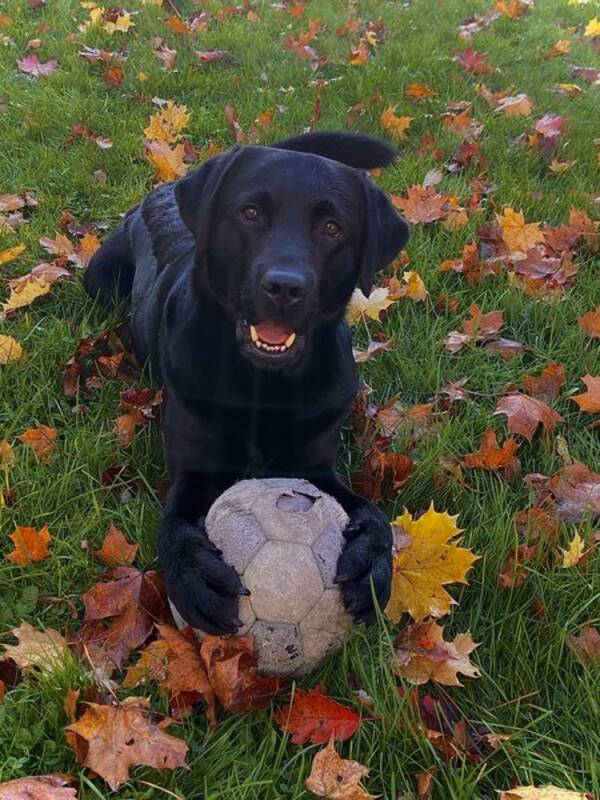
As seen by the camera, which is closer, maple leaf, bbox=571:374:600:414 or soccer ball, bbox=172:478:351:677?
soccer ball, bbox=172:478:351:677

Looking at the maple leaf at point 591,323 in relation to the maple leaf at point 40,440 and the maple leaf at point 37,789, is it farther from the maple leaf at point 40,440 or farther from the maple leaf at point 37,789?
the maple leaf at point 37,789

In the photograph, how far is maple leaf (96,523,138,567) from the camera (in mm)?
2324

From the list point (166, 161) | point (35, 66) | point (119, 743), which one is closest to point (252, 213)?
point (119, 743)

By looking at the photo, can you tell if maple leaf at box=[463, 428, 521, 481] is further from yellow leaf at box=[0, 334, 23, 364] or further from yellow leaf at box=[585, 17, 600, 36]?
yellow leaf at box=[585, 17, 600, 36]

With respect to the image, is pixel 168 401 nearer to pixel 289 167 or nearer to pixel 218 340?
pixel 218 340

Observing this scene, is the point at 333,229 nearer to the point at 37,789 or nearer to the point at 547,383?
the point at 547,383

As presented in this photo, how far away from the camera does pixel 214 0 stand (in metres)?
7.13

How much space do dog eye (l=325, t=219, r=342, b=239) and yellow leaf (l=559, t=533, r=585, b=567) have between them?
3.73 feet

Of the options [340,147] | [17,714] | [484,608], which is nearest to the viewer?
[17,714]

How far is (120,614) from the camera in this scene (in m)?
2.16

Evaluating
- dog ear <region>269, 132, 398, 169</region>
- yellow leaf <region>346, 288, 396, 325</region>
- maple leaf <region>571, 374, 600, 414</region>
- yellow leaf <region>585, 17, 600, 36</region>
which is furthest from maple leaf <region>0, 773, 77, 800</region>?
yellow leaf <region>585, 17, 600, 36</region>

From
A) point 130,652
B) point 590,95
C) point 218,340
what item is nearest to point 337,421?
point 218,340

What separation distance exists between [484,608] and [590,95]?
15.3 ft

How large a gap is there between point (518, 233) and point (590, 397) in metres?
1.27
